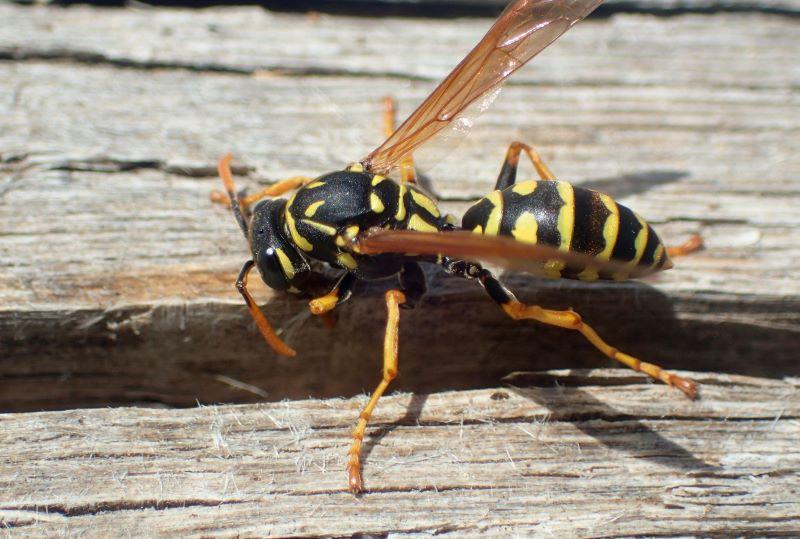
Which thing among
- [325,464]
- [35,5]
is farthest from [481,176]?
[35,5]

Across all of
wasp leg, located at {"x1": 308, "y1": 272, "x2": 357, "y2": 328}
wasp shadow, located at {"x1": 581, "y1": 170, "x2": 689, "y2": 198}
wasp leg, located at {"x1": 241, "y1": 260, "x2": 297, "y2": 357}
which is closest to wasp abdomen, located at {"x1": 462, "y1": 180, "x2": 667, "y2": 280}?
wasp shadow, located at {"x1": 581, "y1": 170, "x2": 689, "y2": 198}

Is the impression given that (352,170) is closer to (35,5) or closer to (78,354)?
(78,354)

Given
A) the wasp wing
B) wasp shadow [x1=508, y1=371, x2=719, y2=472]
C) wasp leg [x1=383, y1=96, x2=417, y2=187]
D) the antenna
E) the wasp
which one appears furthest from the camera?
wasp leg [x1=383, y1=96, x2=417, y2=187]

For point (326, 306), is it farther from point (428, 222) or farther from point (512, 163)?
point (512, 163)

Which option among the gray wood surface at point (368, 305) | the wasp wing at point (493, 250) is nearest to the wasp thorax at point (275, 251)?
the gray wood surface at point (368, 305)

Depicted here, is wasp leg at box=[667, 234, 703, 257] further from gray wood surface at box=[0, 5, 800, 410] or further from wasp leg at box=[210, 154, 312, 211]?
wasp leg at box=[210, 154, 312, 211]

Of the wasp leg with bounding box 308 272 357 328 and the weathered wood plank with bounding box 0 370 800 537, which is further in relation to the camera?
→ the wasp leg with bounding box 308 272 357 328

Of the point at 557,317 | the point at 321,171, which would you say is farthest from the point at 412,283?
the point at 321,171

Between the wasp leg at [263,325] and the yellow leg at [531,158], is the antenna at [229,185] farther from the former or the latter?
the yellow leg at [531,158]

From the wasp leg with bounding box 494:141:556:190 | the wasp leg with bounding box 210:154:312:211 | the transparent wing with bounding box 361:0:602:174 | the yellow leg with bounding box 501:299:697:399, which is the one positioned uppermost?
the transparent wing with bounding box 361:0:602:174
